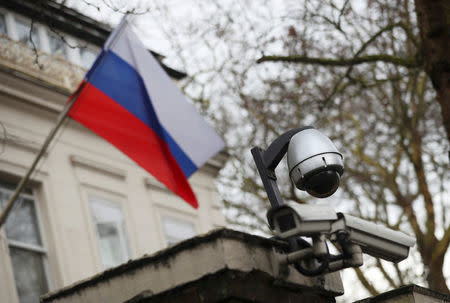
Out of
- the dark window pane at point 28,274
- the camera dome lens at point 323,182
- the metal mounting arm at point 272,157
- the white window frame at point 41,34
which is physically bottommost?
the camera dome lens at point 323,182

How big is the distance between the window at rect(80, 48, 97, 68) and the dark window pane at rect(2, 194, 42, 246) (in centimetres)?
365

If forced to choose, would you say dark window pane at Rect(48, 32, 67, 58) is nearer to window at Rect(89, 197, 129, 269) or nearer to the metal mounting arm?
window at Rect(89, 197, 129, 269)

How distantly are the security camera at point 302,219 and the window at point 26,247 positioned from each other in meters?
8.36

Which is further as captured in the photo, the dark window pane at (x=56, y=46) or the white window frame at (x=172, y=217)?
the white window frame at (x=172, y=217)

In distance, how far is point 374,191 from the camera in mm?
16328

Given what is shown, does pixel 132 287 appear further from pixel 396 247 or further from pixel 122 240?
pixel 122 240

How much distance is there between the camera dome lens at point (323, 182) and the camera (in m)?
4.67

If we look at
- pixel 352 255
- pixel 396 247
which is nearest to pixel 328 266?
pixel 352 255

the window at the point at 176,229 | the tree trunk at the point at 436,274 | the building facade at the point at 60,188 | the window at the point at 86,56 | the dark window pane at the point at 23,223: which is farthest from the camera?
the window at the point at 86,56

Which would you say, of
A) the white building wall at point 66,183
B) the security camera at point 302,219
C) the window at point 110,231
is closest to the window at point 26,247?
the white building wall at point 66,183

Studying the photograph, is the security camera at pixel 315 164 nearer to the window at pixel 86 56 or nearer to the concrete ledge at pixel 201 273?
the concrete ledge at pixel 201 273

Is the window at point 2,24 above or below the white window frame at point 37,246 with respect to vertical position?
above

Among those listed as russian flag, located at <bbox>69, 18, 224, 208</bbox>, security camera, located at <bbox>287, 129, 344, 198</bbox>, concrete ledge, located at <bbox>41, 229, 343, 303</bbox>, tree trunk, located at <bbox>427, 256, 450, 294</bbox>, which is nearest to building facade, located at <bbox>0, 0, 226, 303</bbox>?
russian flag, located at <bbox>69, 18, 224, 208</bbox>

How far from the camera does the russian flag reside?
9.08 meters
